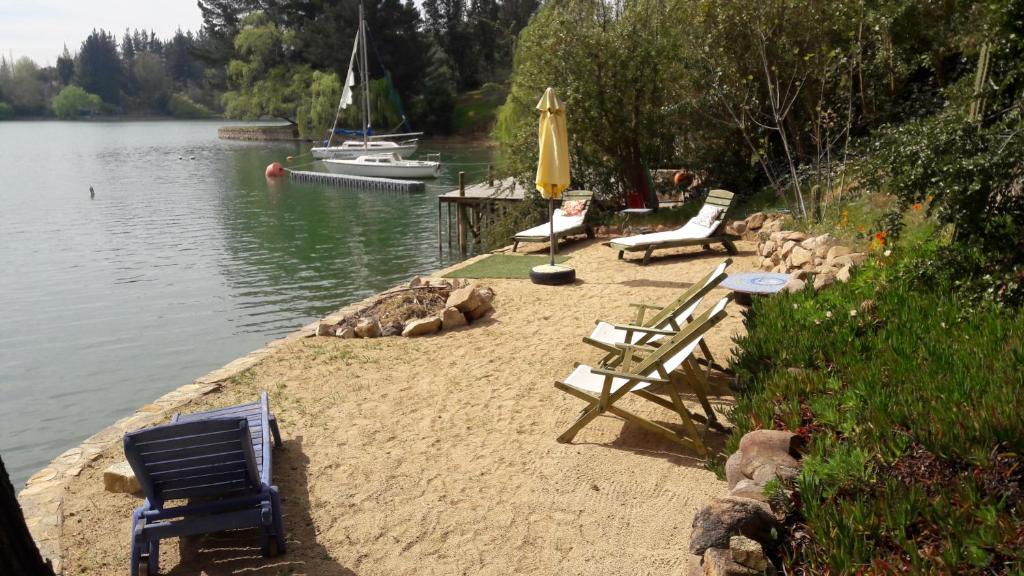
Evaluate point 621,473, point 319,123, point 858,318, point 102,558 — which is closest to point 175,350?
point 102,558

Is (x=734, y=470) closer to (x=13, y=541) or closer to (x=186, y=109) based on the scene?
(x=13, y=541)

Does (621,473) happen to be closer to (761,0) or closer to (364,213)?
(761,0)

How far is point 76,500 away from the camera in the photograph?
5.17 m

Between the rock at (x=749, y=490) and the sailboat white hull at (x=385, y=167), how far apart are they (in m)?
34.3

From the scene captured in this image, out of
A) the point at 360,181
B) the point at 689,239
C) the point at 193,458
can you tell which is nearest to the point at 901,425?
the point at 193,458

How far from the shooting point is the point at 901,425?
3.85m

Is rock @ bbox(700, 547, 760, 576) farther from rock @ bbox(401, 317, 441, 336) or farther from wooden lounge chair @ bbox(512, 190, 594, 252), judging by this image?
wooden lounge chair @ bbox(512, 190, 594, 252)

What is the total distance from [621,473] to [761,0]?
11051 mm

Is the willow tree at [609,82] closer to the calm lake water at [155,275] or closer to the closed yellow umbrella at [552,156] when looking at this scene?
the closed yellow umbrella at [552,156]

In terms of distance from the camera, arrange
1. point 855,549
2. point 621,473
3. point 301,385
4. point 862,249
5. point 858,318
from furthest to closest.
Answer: point 862,249
point 301,385
point 858,318
point 621,473
point 855,549

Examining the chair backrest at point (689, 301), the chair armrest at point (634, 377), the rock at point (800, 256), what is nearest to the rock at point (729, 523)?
the chair armrest at point (634, 377)

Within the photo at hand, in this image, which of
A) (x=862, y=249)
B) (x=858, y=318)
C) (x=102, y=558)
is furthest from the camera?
(x=862, y=249)

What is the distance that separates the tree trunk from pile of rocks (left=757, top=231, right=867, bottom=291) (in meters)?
6.07

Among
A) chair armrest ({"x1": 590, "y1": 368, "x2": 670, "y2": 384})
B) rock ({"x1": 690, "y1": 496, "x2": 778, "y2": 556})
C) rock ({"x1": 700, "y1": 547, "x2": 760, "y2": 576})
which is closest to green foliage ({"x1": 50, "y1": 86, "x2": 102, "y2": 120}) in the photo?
chair armrest ({"x1": 590, "y1": 368, "x2": 670, "y2": 384})
